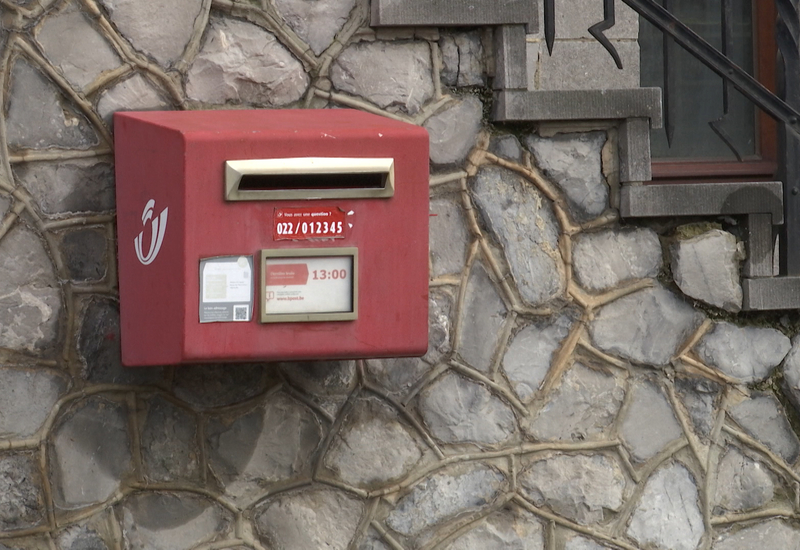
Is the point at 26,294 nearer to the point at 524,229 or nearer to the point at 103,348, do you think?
the point at 103,348

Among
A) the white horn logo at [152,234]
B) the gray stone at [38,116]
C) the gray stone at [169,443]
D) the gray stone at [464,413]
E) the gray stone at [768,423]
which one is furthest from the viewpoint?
the gray stone at [768,423]

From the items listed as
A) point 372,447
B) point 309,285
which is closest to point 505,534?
point 372,447

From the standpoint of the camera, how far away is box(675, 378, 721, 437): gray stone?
3750 mm

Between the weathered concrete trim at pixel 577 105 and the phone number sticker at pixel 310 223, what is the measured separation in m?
0.91

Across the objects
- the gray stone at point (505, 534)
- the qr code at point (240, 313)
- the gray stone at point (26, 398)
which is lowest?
the gray stone at point (505, 534)

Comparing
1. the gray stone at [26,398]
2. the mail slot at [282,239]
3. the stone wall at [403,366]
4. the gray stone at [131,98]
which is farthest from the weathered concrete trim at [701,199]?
the gray stone at [26,398]

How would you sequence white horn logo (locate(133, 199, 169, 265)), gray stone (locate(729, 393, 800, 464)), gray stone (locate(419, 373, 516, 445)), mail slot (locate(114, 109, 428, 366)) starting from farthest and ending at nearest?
1. gray stone (locate(729, 393, 800, 464))
2. gray stone (locate(419, 373, 516, 445))
3. white horn logo (locate(133, 199, 169, 265))
4. mail slot (locate(114, 109, 428, 366))

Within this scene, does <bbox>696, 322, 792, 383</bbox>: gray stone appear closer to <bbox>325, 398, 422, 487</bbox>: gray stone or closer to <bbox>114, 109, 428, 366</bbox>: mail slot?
<bbox>325, 398, 422, 487</bbox>: gray stone

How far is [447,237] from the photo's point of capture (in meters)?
3.58

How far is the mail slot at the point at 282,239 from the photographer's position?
9.20 ft

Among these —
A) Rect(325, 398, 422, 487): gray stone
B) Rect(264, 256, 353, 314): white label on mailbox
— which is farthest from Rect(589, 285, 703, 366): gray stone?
Rect(264, 256, 353, 314): white label on mailbox

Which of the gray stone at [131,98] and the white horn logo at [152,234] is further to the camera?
the gray stone at [131,98]

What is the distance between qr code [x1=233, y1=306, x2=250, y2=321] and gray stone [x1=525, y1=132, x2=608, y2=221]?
1261 millimetres

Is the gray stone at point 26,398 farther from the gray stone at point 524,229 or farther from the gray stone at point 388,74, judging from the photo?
the gray stone at point 524,229
